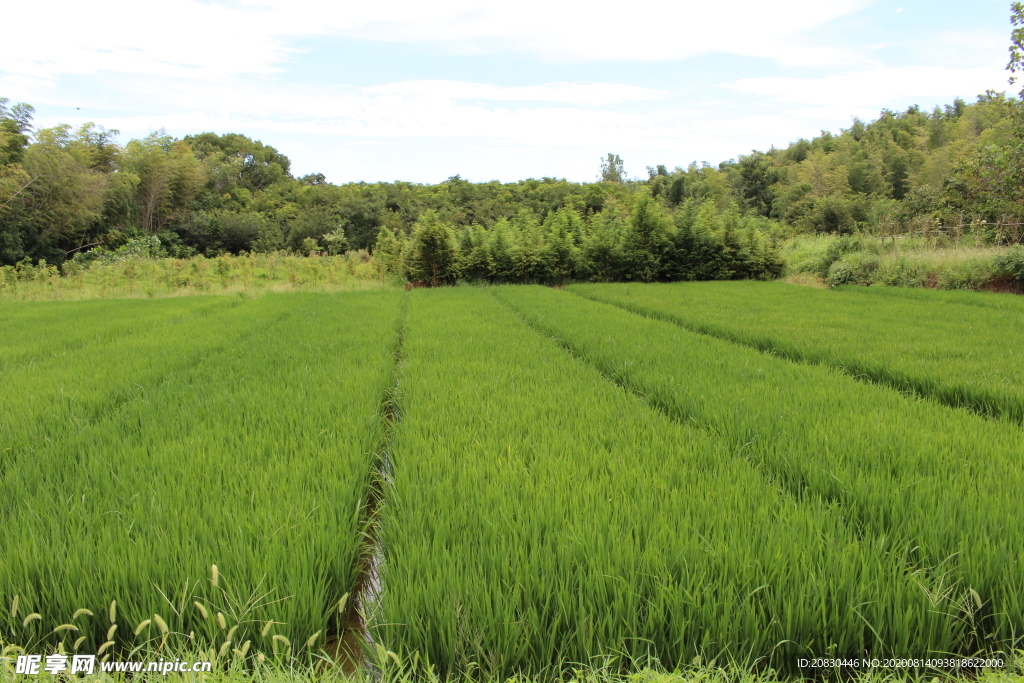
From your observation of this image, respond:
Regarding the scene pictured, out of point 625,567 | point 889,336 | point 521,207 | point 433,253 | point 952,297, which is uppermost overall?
point 521,207

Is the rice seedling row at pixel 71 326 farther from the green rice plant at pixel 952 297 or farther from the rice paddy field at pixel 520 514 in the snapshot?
the green rice plant at pixel 952 297

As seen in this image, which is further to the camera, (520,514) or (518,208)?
(518,208)

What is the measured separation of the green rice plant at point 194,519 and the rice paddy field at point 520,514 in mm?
11

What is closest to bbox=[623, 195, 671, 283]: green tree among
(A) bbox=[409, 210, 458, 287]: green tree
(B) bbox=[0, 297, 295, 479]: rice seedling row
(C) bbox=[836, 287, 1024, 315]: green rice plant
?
(C) bbox=[836, 287, 1024, 315]: green rice plant

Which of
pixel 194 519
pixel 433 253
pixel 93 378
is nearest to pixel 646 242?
pixel 433 253

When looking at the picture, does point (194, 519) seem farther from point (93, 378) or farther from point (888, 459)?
point (93, 378)

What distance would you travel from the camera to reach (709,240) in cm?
1458

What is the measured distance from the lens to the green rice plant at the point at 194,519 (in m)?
1.15

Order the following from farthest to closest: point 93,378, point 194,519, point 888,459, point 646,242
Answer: point 646,242
point 93,378
point 888,459
point 194,519

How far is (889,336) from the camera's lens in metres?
4.83

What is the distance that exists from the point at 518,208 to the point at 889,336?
23.5 meters

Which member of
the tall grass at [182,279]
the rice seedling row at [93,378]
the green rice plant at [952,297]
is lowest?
the rice seedling row at [93,378]

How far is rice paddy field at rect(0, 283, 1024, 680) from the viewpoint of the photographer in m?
1.13

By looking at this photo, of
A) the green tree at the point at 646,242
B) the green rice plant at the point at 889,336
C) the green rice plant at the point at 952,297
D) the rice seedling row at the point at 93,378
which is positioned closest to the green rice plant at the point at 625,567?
the rice seedling row at the point at 93,378
